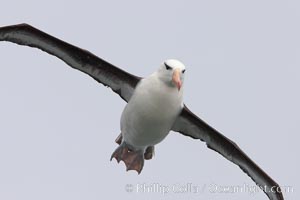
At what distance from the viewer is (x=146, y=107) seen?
66.3 feet

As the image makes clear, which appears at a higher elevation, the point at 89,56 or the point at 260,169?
the point at 89,56

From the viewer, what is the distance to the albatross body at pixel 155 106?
2008cm

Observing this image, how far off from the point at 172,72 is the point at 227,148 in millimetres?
2815

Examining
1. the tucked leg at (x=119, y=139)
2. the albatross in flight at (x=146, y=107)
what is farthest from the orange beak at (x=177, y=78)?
the tucked leg at (x=119, y=139)

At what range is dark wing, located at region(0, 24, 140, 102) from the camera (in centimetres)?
2042

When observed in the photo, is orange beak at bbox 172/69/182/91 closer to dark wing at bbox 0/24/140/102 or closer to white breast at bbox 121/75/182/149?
white breast at bbox 121/75/182/149

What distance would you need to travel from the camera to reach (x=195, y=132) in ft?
71.8

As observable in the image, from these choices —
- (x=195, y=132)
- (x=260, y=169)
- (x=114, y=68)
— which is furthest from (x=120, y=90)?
(x=260, y=169)

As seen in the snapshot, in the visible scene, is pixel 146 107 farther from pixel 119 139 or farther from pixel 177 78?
pixel 119 139

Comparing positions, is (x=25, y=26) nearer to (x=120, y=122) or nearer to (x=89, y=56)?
(x=89, y=56)

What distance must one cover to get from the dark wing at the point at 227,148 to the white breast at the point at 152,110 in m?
0.94

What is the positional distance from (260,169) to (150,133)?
9.03ft

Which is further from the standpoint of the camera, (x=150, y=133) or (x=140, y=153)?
(x=140, y=153)

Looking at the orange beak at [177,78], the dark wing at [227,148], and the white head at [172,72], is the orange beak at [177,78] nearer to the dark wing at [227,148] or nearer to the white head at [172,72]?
the white head at [172,72]
